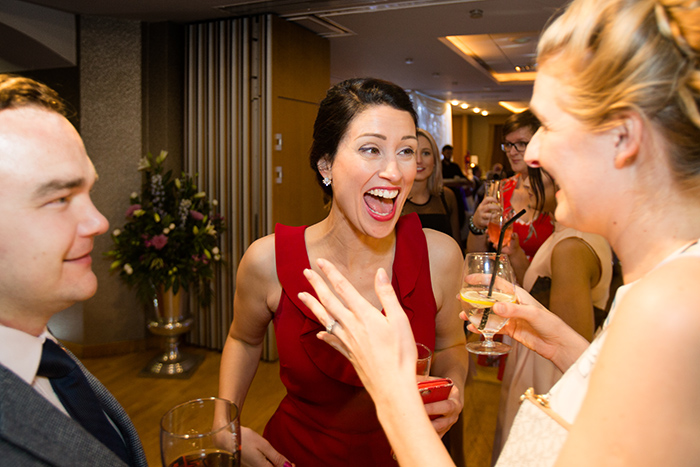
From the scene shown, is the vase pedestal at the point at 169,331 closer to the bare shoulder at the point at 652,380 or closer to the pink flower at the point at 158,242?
the pink flower at the point at 158,242

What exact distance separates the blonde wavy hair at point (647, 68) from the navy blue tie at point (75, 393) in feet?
3.17

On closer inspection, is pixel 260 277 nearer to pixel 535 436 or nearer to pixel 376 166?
pixel 376 166

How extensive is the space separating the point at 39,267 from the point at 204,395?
3411 millimetres

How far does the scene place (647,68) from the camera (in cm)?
69

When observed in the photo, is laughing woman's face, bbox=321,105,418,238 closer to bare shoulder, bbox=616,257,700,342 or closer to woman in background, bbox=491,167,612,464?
woman in background, bbox=491,167,612,464

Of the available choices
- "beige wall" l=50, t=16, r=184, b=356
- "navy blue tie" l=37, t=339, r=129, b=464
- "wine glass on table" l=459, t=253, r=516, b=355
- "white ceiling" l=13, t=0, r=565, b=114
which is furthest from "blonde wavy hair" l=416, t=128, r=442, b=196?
"navy blue tie" l=37, t=339, r=129, b=464

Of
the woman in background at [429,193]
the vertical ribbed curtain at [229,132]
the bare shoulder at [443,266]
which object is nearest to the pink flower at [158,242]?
the vertical ribbed curtain at [229,132]

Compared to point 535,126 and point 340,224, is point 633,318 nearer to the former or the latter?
point 340,224

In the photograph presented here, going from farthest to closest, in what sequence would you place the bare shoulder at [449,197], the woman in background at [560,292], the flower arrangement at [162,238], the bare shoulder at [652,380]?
the flower arrangement at [162,238] < the bare shoulder at [449,197] < the woman in background at [560,292] < the bare shoulder at [652,380]

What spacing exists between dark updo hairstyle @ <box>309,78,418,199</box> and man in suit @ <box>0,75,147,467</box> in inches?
35.5

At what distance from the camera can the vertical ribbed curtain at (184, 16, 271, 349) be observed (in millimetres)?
4566

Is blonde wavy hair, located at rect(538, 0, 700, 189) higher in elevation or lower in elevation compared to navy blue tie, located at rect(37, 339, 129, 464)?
higher

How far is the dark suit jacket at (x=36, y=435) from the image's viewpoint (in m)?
0.69

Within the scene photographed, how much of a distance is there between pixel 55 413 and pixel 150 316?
4372 mm
